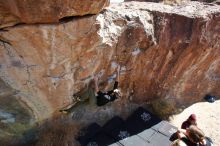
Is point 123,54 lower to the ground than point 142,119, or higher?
higher

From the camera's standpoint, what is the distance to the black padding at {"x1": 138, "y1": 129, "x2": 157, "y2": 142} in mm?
5666

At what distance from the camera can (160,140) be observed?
5.66 meters

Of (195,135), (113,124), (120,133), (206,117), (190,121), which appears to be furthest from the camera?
(206,117)

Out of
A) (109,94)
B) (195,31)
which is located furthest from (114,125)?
(195,31)

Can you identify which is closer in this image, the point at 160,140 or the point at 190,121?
the point at 190,121

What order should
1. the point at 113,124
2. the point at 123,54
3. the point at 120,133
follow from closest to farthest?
1. the point at 123,54
2. the point at 120,133
3. the point at 113,124

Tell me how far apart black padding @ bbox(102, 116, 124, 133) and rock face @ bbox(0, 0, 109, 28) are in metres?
2.33

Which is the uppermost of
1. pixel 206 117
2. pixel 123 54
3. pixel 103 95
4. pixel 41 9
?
pixel 41 9

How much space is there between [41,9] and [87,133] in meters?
2.54

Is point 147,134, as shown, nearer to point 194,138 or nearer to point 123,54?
point 194,138

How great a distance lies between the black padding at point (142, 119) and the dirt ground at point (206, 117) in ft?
1.98

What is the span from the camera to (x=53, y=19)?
3889 millimetres

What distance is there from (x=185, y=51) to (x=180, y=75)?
633 millimetres

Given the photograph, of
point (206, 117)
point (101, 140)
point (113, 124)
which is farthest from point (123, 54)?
point (206, 117)
